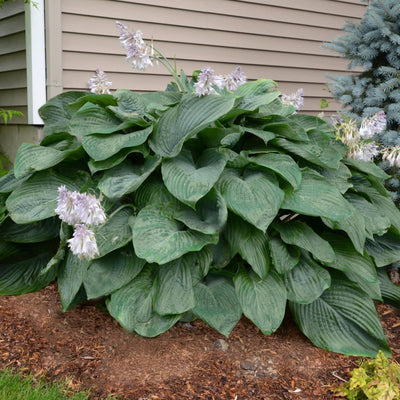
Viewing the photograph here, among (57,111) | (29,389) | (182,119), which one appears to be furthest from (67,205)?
(57,111)

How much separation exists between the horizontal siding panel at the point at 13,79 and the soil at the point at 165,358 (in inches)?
73.7

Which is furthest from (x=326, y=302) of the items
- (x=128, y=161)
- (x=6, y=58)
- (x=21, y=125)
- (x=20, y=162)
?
(x=6, y=58)

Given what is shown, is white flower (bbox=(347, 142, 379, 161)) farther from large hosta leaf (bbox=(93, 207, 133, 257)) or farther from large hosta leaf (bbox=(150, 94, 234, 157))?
large hosta leaf (bbox=(93, 207, 133, 257))

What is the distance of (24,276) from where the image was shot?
2500mm

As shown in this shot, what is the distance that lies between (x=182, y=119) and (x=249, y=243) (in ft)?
2.15

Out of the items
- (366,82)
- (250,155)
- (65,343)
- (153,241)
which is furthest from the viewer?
(366,82)

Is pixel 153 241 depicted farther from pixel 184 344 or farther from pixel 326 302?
pixel 326 302

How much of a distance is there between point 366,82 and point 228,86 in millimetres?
1094

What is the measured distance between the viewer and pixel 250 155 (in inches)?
97.3

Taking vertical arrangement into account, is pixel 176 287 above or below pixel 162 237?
below

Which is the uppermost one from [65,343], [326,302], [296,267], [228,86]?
[228,86]

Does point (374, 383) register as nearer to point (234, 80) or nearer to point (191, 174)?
point (191, 174)

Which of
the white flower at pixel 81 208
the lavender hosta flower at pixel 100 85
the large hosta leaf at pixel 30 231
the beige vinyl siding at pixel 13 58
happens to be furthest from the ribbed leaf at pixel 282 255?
the beige vinyl siding at pixel 13 58

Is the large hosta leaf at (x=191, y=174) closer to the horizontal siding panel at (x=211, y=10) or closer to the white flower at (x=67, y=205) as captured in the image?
the white flower at (x=67, y=205)
